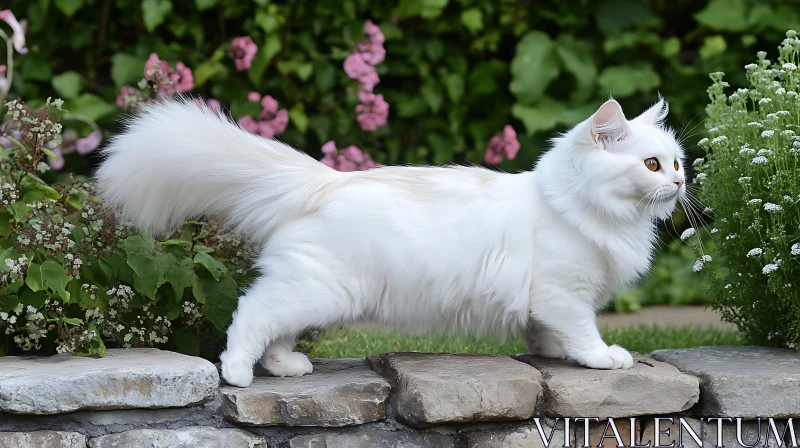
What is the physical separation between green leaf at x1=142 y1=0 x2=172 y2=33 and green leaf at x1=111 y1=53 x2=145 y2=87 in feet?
0.80

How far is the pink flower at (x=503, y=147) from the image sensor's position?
191 inches

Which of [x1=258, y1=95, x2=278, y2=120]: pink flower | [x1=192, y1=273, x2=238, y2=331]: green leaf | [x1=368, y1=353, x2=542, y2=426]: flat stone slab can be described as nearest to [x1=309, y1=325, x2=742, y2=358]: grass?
[x1=192, y1=273, x2=238, y2=331]: green leaf

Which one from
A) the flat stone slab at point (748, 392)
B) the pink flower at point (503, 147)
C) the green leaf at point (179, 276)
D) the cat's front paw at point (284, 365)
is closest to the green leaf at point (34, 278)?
the green leaf at point (179, 276)

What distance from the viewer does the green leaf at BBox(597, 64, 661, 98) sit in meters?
5.23

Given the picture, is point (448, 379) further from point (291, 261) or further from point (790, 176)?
point (790, 176)

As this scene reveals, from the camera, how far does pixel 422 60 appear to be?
534 centimetres

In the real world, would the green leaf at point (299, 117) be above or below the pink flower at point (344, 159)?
above

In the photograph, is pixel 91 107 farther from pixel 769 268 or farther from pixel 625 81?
pixel 769 268

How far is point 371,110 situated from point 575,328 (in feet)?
7.98

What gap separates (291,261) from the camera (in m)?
2.50

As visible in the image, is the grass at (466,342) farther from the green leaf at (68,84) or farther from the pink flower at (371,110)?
the green leaf at (68,84)

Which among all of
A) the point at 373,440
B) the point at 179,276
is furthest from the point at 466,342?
the point at 179,276

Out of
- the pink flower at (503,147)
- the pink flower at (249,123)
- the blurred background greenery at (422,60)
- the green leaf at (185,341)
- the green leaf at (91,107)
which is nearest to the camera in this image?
the green leaf at (185,341)

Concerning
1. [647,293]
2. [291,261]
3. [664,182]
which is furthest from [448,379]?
[647,293]
